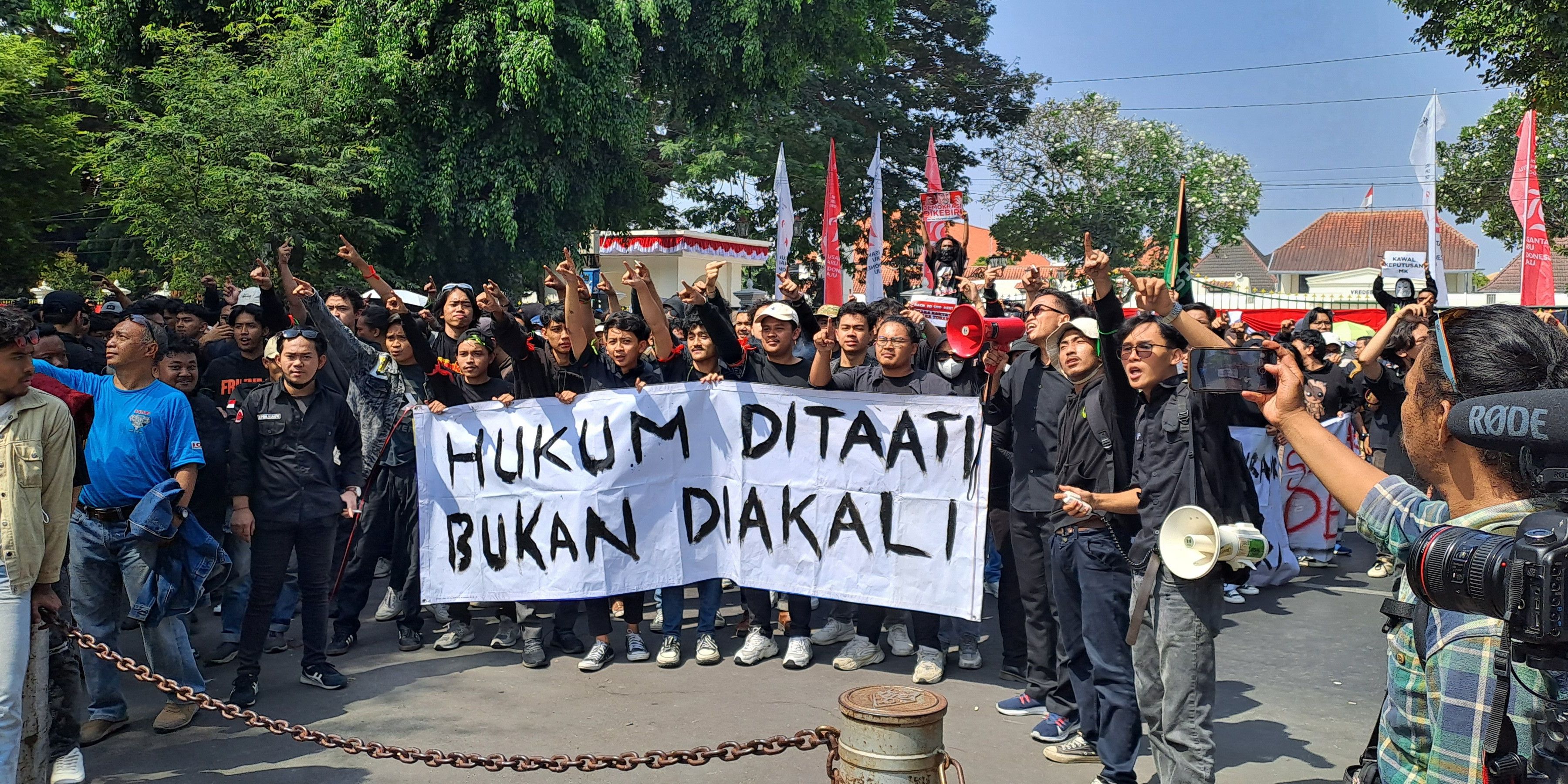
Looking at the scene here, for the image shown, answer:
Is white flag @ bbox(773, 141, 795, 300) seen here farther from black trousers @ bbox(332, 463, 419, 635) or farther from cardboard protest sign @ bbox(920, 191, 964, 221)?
black trousers @ bbox(332, 463, 419, 635)

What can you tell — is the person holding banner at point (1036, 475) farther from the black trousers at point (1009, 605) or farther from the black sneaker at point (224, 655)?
the black sneaker at point (224, 655)

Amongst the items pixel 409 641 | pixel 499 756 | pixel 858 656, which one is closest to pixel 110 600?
pixel 409 641

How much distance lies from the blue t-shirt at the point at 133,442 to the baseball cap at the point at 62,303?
2.87 metres

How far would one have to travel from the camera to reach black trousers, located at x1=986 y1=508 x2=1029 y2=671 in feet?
20.8

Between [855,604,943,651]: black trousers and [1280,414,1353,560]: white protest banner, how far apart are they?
4.38 meters

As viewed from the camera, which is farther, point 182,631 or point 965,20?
point 965,20

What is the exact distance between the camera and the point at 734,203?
31141mm

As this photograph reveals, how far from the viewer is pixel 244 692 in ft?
18.9

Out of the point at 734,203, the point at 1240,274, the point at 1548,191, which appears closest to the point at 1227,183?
the point at 1548,191

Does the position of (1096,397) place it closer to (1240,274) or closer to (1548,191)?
(1548,191)

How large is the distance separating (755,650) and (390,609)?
2.60 metres

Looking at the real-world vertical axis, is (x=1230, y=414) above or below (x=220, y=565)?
above

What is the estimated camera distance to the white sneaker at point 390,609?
7504 mm

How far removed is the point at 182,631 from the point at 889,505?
348cm
